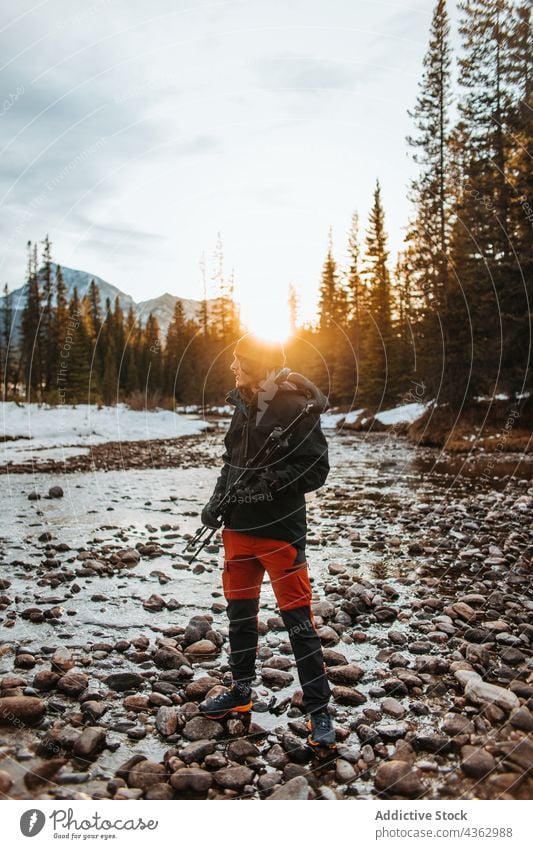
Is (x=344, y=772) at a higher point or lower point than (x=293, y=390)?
lower

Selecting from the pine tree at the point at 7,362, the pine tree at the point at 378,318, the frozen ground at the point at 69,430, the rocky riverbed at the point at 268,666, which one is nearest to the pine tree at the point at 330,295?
the pine tree at the point at 378,318

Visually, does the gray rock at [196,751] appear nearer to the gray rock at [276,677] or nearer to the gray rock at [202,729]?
the gray rock at [202,729]

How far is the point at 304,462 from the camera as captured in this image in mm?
3996

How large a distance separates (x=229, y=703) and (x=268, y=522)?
1.51 metres

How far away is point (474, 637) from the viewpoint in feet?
18.0

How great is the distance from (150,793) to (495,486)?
13581 millimetres

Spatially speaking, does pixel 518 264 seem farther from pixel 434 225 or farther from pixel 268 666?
pixel 268 666

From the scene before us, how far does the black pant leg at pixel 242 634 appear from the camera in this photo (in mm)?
4246

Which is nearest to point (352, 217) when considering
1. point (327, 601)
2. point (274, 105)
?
point (274, 105)

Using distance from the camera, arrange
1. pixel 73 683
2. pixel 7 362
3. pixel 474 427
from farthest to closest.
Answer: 1. pixel 7 362
2. pixel 474 427
3. pixel 73 683

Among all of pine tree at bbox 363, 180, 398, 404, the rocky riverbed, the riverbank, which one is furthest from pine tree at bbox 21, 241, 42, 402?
the rocky riverbed

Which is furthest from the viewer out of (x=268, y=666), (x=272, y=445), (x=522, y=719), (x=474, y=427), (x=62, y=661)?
(x=474, y=427)

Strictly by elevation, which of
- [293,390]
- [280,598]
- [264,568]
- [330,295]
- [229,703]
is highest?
[330,295]

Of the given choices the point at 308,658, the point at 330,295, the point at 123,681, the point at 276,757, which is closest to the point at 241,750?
the point at 276,757
